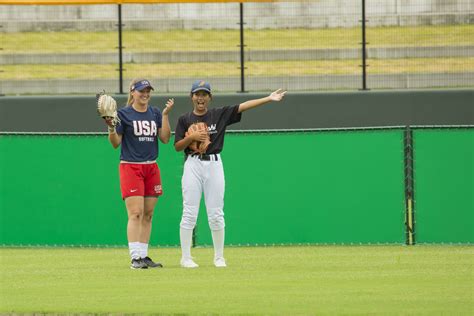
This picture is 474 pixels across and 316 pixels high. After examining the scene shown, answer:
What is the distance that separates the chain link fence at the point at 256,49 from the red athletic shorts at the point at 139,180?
256 inches

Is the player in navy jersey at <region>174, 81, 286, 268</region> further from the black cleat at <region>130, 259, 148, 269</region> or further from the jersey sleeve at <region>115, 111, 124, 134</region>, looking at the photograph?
the jersey sleeve at <region>115, 111, 124, 134</region>

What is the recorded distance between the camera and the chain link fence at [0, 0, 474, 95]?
1872 centimetres

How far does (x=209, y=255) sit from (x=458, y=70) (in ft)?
21.0

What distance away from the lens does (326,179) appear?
48.2ft

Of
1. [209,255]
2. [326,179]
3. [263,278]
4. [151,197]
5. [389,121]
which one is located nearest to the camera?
[263,278]

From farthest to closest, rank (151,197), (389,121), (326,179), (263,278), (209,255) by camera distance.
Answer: (389,121) < (326,179) < (209,255) < (151,197) < (263,278)

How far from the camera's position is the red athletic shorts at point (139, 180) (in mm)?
11695

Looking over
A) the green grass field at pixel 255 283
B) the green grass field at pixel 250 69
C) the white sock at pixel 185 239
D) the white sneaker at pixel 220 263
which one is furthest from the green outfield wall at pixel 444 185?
the green grass field at pixel 250 69

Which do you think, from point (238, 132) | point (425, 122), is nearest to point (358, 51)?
point (425, 122)

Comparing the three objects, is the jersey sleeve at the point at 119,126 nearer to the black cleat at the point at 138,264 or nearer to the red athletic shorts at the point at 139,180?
the red athletic shorts at the point at 139,180

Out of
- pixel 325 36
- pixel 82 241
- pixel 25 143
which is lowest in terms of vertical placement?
pixel 82 241

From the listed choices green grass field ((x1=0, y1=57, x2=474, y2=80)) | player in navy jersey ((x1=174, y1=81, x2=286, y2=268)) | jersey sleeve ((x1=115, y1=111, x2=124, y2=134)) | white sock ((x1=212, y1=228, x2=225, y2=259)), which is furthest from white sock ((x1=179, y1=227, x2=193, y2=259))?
green grass field ((x1=0, y1=57, x2=474, y2=80))

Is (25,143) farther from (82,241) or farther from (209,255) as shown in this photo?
(209,255)

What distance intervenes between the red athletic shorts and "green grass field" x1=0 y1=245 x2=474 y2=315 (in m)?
0.74
